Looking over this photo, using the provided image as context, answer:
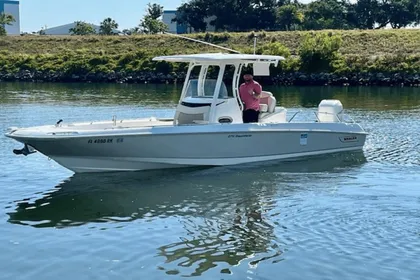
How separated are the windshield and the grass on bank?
43406 millimetres

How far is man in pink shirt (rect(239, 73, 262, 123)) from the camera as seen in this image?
55.1ft

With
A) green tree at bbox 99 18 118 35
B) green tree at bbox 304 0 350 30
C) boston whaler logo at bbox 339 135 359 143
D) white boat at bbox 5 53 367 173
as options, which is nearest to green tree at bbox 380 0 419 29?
green tree at bbox 304 0 350 30

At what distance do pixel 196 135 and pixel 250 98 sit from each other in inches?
82.9

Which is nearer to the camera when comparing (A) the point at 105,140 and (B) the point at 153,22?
(A) the point at 105,140

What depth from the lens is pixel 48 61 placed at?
233 feet

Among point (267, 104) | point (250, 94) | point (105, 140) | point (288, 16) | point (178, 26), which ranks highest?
point (288, 16)

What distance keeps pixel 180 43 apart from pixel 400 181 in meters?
60.9

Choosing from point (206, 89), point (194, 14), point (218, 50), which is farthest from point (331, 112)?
point (194, 14)

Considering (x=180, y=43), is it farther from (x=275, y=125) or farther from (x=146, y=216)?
(x=146, y=216)

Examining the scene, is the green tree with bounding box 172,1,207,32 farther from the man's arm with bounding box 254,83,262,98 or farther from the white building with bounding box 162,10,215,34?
the man's arm with bounding box 254,83,262,98

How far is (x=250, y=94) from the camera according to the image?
55.3 ft

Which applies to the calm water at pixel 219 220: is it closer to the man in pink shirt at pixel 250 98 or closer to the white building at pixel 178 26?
the man in pink shirt at pixel 250 98

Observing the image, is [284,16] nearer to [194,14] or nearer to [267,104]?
[194,14]

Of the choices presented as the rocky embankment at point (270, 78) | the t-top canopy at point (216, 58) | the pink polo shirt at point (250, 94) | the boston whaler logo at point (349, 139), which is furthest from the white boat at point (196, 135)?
the rocky embankment at point (270, 78)
